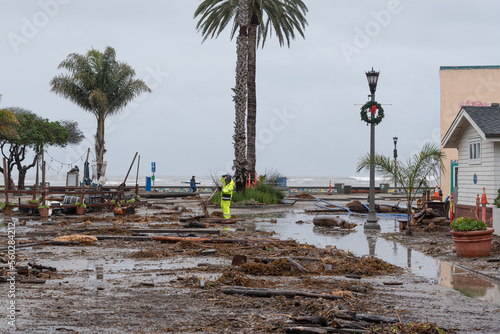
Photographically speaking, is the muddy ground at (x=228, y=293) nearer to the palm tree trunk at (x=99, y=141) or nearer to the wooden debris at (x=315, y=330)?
the wooden debris at (x=315, y=330)

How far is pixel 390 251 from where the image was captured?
48.2ft

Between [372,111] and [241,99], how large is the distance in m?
15.0

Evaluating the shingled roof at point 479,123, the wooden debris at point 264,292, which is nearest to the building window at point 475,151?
the shingled roof at point 479,123

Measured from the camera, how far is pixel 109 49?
171 ft

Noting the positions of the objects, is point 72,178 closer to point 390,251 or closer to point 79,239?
point 79,239

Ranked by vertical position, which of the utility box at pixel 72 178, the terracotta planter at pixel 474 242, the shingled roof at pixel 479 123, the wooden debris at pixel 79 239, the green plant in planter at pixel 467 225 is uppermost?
the shingled roof at pixel 479 123

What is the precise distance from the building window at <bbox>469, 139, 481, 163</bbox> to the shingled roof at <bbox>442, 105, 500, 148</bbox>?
27.8 inches

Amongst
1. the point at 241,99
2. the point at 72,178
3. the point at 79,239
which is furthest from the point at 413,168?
the point at 72,178

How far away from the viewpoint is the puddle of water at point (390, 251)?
989 cm

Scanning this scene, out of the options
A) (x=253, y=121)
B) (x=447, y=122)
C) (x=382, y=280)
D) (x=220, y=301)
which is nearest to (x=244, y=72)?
(x=253, y=121)

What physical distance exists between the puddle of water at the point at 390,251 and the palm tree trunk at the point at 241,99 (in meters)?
9.91

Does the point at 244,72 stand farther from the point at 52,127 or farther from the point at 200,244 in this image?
the point at 52,127

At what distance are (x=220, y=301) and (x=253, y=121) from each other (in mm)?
29812

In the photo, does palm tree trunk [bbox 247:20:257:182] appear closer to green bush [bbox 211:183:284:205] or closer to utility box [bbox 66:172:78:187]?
green bush [bbox 211:183:284:205]
